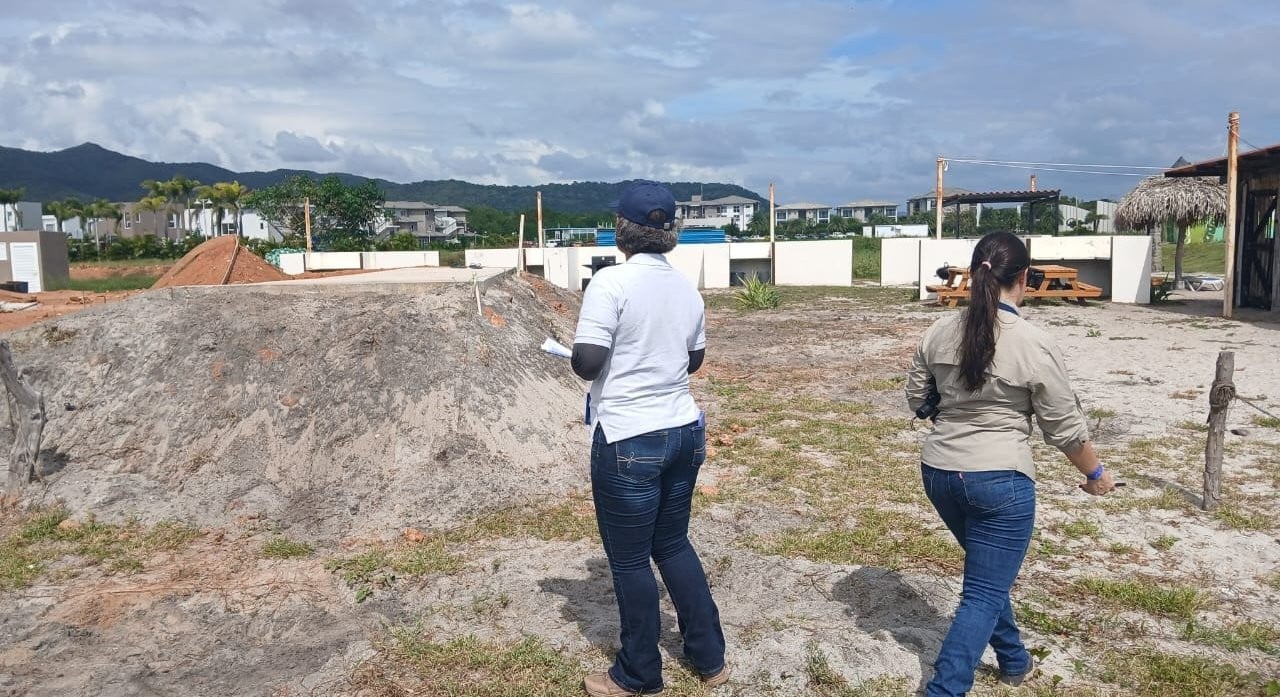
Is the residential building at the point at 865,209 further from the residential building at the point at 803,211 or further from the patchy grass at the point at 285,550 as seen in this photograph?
the patchy grass at the point at 285,550

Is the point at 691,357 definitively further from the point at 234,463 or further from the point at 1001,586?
the point at 234,463

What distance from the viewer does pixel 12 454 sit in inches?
219

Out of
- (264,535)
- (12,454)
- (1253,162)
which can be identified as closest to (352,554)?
(264,535)

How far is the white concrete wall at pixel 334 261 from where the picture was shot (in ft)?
97.2

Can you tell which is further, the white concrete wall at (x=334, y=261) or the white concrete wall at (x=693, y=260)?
the white concrete wall at (x=334, y=261)

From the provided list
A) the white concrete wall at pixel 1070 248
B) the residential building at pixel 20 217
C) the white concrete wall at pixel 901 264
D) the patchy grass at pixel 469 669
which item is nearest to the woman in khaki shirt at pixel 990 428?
the patchy grass at pixel 469 669

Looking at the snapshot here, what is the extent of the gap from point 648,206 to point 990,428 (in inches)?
51.4

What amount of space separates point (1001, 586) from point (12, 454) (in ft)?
18.5

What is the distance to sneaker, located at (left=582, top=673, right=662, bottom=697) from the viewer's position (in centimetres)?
318

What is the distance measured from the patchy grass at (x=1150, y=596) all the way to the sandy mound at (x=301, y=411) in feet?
10.2

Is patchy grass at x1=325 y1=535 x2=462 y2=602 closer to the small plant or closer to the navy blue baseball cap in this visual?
the navy blue baseball cap

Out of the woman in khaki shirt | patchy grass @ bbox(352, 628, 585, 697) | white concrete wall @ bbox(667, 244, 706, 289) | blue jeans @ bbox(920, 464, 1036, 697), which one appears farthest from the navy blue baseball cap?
white concrete wall @ bbox(667, 244, 706, 289)

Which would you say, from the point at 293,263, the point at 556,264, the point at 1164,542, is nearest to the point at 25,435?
the point at 1164,542

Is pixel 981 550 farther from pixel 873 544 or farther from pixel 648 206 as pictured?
pixel 873 544
